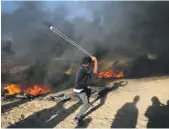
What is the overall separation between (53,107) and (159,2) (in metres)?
16.2

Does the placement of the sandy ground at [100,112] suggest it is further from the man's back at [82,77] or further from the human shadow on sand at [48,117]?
the man's back at [82,77]

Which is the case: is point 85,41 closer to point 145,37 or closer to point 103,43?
point 103,43

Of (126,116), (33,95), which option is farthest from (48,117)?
(33,95)

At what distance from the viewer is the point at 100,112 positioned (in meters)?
9.34

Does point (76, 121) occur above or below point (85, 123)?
above

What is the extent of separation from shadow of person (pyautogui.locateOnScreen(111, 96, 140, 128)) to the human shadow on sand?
1.56 m

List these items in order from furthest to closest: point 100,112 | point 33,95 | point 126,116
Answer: point 33,95
point 100,112
point 126,116

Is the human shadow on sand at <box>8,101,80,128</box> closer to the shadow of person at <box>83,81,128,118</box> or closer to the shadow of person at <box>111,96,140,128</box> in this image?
the shadow of person at <box>83,81,128,118</box>

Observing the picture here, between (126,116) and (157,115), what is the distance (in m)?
0.91

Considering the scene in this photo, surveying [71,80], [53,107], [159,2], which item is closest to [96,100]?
[53,107]

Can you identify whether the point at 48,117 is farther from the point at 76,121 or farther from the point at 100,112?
the point at 100,112

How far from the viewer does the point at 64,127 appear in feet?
27.3

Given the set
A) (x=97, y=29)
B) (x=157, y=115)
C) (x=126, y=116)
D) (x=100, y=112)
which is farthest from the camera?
(x=97, y=29)

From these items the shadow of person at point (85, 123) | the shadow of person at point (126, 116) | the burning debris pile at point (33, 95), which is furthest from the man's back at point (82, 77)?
the burning debris pile at point (33, 95)
